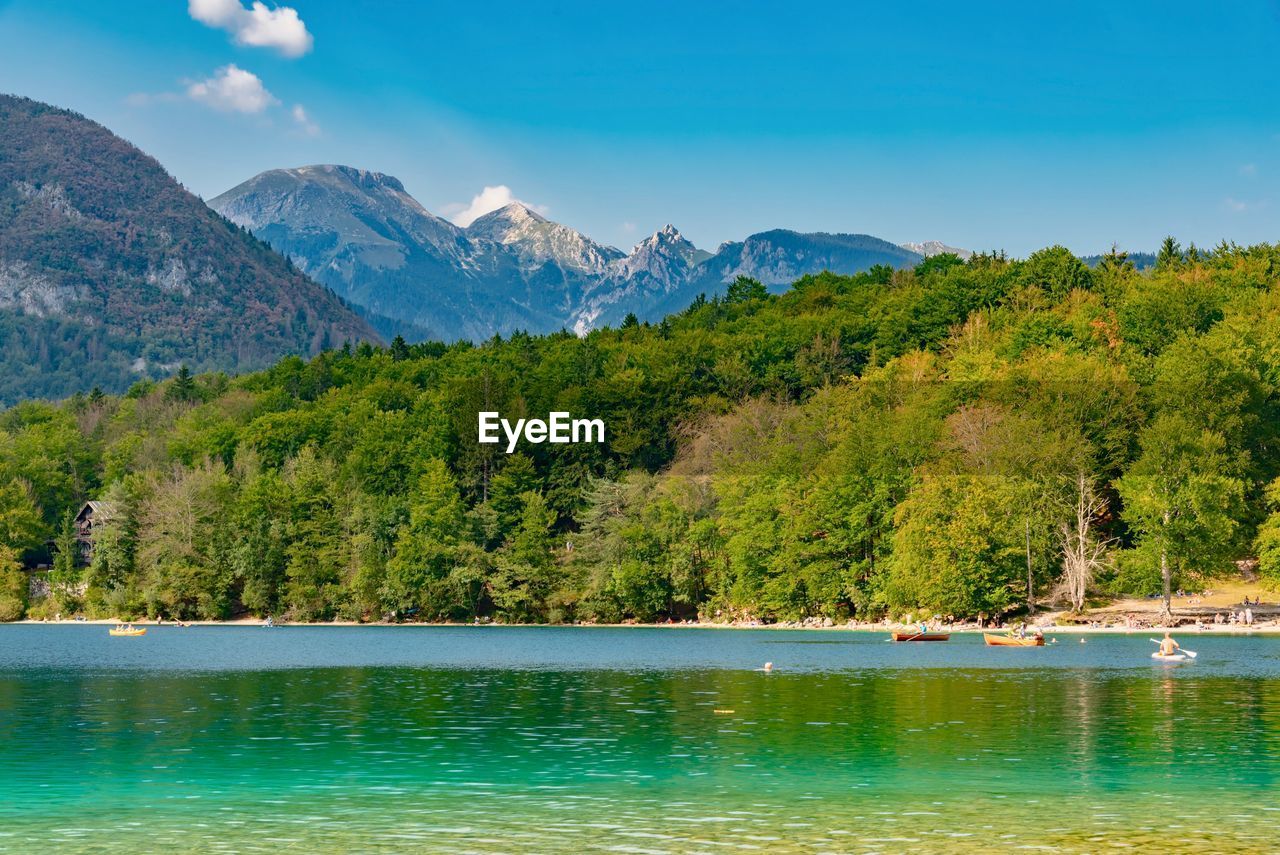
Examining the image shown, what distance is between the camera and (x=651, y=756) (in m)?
42.0

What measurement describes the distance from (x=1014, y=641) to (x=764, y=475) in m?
42.2

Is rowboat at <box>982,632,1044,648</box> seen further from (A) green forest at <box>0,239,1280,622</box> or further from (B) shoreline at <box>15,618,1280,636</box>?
(A) green forest at <box>0,239,1280,622</box>

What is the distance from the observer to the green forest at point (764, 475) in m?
112

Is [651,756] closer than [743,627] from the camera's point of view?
Yes

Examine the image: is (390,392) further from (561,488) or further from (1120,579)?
(1120,579)

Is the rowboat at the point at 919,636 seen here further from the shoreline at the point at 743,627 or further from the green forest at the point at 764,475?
the green forest at the point at 764,475

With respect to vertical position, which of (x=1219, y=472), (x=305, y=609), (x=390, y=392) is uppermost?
(x=390, y=392)

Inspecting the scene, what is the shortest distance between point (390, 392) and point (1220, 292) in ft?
338

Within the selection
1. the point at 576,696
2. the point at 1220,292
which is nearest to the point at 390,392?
the point at 1220,292

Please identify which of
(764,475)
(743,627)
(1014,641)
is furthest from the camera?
(764,475)

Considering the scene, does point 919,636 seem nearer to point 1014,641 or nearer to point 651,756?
point 1014,641

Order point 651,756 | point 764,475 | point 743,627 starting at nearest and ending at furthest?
point 651,756
point 743,627
point 764,475

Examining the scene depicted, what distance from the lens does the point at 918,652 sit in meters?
86.6

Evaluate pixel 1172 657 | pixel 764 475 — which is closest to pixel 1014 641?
pixel 1172 657
